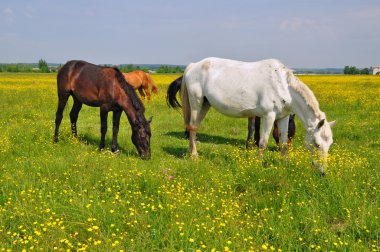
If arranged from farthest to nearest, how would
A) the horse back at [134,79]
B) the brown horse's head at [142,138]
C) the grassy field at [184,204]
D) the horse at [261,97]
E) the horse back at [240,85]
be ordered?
the horse back at [134,79] < the brown horse's head at [142,138] < the horse back at [240,85] < the horse at [261,97] < the grassy field at [184,204]

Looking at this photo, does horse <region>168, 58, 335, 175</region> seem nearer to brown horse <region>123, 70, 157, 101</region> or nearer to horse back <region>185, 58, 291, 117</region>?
horse back <region>185, 58, 291, 117</region>

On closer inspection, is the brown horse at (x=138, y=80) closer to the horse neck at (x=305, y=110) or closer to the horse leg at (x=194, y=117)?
the horse leg at (x=194, y=117)

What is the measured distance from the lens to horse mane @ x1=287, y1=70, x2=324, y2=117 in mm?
5527

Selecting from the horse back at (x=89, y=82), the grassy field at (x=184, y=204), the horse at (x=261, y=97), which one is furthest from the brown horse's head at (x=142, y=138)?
the horse at (x=261, y=97)

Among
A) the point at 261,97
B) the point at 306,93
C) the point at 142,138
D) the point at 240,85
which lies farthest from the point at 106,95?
the point at 306,93

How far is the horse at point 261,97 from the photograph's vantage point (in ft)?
17.9

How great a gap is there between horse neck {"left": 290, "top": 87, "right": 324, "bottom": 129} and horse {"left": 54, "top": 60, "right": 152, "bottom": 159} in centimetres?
297

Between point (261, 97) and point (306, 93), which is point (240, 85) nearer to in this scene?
point (261, 97)

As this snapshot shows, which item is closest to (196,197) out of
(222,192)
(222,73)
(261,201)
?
(222,192)

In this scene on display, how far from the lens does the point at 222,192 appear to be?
13.8 ft

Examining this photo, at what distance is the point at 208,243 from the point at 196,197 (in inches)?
41.5

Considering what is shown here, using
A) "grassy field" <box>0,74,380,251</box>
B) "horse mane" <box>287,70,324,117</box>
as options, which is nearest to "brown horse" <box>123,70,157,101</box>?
"grassy field" <box>0,74,380,251</box>

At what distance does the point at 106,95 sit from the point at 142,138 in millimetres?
1329

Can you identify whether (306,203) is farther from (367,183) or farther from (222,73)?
(222,73)
